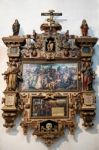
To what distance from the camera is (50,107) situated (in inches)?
255

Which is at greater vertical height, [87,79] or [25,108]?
[87,79]

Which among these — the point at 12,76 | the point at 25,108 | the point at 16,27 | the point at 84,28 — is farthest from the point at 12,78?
the point at 84,28

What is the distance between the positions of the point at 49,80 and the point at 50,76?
86 millimetres

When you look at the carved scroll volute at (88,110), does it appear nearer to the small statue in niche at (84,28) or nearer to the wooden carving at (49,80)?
the wooden carving at (49,80)

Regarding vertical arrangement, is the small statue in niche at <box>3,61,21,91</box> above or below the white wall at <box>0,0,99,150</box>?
below

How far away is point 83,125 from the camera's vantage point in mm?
6379

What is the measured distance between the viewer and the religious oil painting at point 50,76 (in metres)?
6.63

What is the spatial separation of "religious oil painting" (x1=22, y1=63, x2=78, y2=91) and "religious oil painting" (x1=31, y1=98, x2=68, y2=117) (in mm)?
247

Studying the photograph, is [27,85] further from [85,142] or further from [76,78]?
[85,142]

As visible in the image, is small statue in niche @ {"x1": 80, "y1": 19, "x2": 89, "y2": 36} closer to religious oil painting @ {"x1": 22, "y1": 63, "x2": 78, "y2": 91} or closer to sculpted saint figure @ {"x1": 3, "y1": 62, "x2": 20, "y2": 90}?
religious oil painting @ {"x1": 22, "y1": 63, "x2": 78, "y2": 91}

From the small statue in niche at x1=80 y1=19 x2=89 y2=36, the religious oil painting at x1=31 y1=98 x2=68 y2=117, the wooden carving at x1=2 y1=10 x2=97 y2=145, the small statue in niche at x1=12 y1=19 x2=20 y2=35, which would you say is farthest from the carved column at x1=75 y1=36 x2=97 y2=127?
the small statue in niche at x1=12 y1=19 x2=20 y2=35

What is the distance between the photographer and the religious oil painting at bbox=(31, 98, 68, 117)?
643 cm

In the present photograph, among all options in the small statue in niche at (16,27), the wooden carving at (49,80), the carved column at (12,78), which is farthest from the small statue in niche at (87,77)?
the small statue in niche at (16,27)

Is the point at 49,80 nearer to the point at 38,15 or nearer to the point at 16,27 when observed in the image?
the point at 16,27
